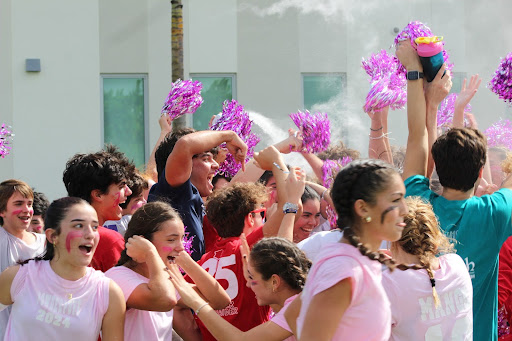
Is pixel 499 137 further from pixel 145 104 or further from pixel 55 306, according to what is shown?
pixel 145 104

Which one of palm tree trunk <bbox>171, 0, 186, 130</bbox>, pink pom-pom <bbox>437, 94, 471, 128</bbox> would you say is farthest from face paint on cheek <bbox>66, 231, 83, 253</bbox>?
palm tree trunk <bbox>171, 0, 186, 130</bbox>

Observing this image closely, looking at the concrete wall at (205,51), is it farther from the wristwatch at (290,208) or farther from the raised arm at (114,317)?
the raised arm at (114,317)

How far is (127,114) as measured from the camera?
12172 mm

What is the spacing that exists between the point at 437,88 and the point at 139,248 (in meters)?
1.67

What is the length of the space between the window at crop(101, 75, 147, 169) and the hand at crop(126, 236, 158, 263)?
865 cm

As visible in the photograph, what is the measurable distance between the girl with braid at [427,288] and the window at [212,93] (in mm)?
8786

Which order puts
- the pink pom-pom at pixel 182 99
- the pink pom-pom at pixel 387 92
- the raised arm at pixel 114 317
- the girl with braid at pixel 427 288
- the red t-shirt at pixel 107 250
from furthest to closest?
the pink pom-pom at pixel 182 99, the pink pom-pom at pixel 387 92, the red t-shirt at pixel 107 250, the raised arm at pixel 114 317, the girl with braid at pixel 427 288

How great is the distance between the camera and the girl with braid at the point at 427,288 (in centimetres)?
309

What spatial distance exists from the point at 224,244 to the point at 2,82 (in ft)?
28.0

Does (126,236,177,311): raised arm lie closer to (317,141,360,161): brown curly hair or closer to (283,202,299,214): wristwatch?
(283,202,299,214): wristwatch

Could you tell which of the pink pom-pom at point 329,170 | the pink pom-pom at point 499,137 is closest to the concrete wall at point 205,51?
the pink pom-pom at point 499,137

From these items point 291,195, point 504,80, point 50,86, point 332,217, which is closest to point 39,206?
point 332,217

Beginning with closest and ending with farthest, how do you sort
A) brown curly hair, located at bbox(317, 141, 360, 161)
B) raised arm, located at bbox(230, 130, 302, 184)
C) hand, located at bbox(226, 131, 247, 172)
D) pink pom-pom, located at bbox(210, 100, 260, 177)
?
1. hand, located at bbox(226, 131, 247, 172)
2. raised arm, located at bbox(230, 130, 302, 184)
3. pink pom-pom, located at bbox(210, 100, 260, 177)
4. brown curly hair, located at bbox(317, 141, 360, 161)

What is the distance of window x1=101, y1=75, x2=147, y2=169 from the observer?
12.1 m
